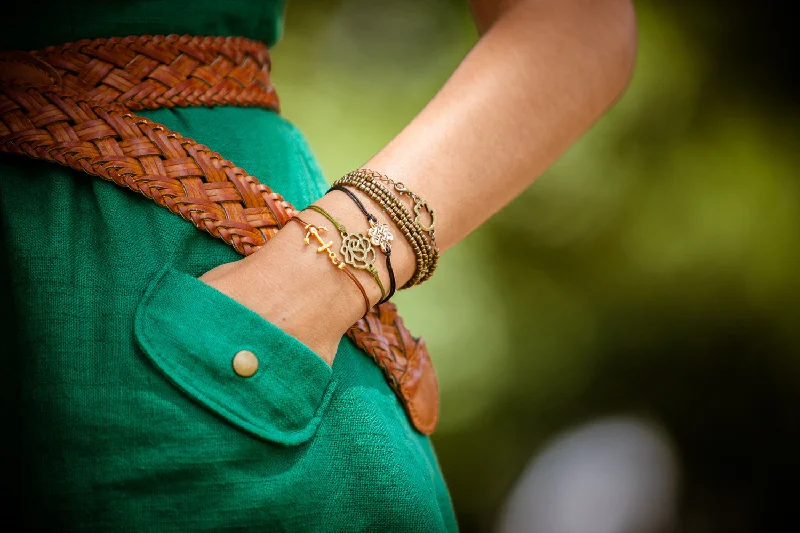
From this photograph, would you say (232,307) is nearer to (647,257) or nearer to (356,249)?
(356,249)

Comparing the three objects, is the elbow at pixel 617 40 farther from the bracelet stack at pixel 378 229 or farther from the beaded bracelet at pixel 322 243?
the beaded bracelet at pixel 322 243

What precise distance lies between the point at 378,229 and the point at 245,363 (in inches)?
8.7

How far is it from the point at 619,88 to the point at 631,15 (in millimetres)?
102

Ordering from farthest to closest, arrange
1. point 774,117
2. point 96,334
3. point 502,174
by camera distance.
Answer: point 774,117, point 502,174, point 96,334

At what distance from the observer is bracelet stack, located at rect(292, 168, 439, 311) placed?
770 millimetres

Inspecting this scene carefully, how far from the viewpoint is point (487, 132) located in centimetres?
84

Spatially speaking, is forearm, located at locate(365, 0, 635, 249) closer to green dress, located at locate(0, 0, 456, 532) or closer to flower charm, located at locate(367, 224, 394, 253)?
flower charm, located at locate(367, 224, 394, 253)

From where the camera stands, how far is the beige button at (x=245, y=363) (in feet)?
2.35

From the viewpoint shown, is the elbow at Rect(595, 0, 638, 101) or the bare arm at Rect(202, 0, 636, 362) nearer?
the bare arm at Rect(202, 0, 636, 362)

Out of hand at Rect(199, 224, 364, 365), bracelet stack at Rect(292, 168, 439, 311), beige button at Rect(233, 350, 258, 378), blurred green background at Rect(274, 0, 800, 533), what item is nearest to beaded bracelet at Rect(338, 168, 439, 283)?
bracelet stack at Rect(292, 168, 439, 311)

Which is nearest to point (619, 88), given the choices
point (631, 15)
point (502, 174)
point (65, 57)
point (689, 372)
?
point (631, 15)

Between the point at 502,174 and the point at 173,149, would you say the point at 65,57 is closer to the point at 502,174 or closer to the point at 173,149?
the point at 173,149

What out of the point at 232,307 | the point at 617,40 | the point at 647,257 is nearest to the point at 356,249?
the point at 232,307

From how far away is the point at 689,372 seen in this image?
3.91 meters
